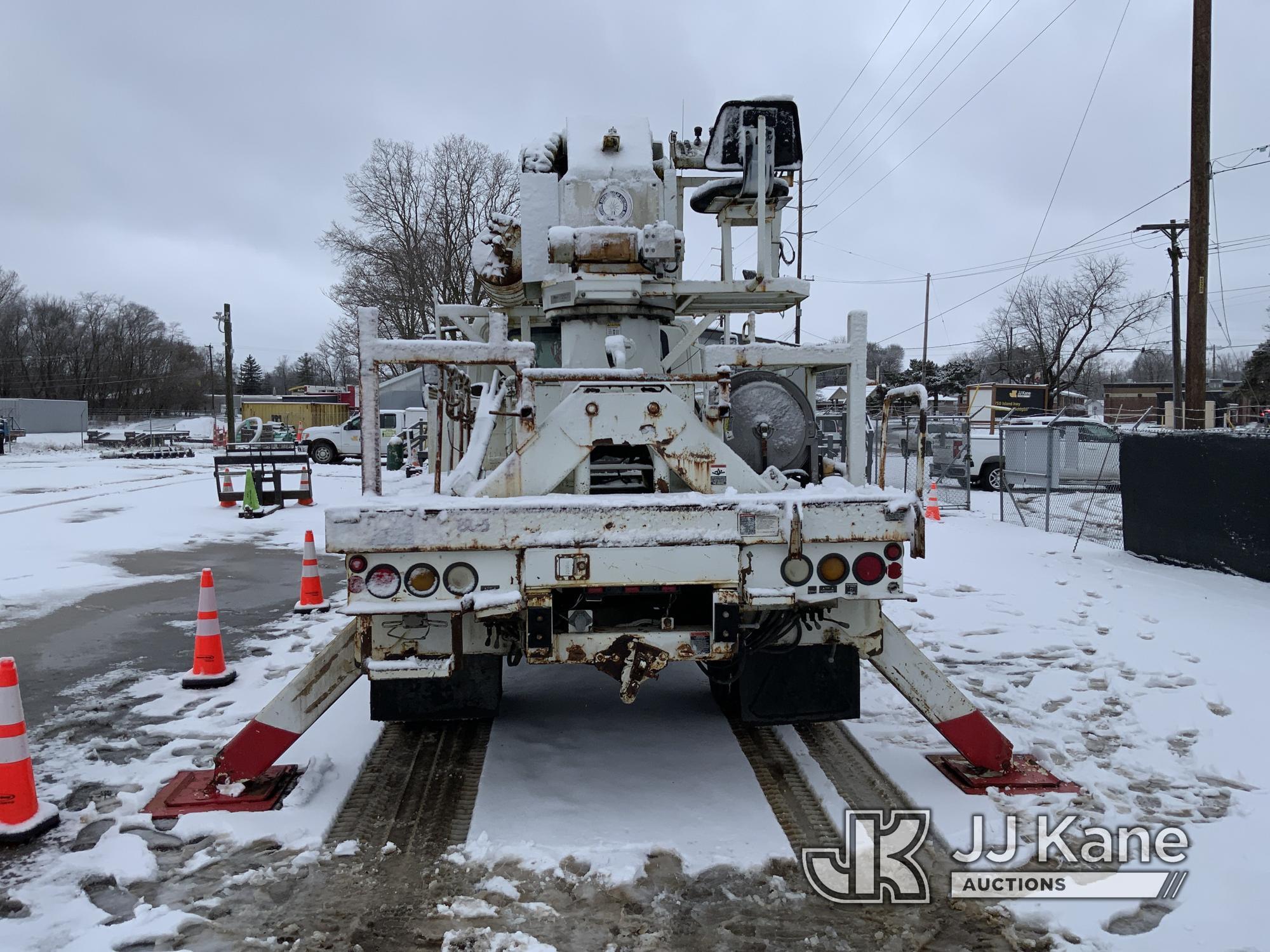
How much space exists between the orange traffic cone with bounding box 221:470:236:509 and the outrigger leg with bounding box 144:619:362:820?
14.1 meters

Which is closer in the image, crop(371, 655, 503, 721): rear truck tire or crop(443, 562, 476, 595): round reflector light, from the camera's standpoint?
crop(443, 562, 476, 595): round reflector light

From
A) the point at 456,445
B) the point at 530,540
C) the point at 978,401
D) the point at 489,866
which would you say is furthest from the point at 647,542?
the point at 978,401

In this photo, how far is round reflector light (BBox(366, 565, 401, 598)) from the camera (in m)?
3.52

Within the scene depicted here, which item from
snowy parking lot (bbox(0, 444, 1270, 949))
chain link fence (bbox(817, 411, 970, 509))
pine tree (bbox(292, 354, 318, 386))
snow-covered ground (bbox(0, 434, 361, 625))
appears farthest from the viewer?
pine tree (bbox(292, 354, 318, 386))

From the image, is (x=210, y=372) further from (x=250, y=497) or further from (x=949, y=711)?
(x=949, y=711)

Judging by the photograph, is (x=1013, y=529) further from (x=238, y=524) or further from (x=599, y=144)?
(x=238, y=524)

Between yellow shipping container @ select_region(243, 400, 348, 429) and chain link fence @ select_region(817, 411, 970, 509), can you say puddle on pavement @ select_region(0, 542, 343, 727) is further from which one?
yellow shipping container @ select_region(243, 400, 348, 429)

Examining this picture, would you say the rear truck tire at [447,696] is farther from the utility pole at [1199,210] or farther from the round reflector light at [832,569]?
the utility pole at [1199,210]

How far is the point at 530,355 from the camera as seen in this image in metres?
3.73

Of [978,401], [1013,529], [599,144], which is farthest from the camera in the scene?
[978,401]

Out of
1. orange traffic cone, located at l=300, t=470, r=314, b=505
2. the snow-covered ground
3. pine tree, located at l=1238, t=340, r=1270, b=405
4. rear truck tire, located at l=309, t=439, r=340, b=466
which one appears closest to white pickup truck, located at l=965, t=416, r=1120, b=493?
orange traffic cone, located at l=300, t=470, r=314, b=505

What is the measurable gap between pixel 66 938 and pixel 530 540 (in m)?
2.01

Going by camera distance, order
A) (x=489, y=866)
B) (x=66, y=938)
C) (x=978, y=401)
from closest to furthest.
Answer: (x=66, y=938)
(x=489, y=866)
(x=978, y=401)

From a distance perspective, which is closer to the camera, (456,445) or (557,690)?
(456,445)
